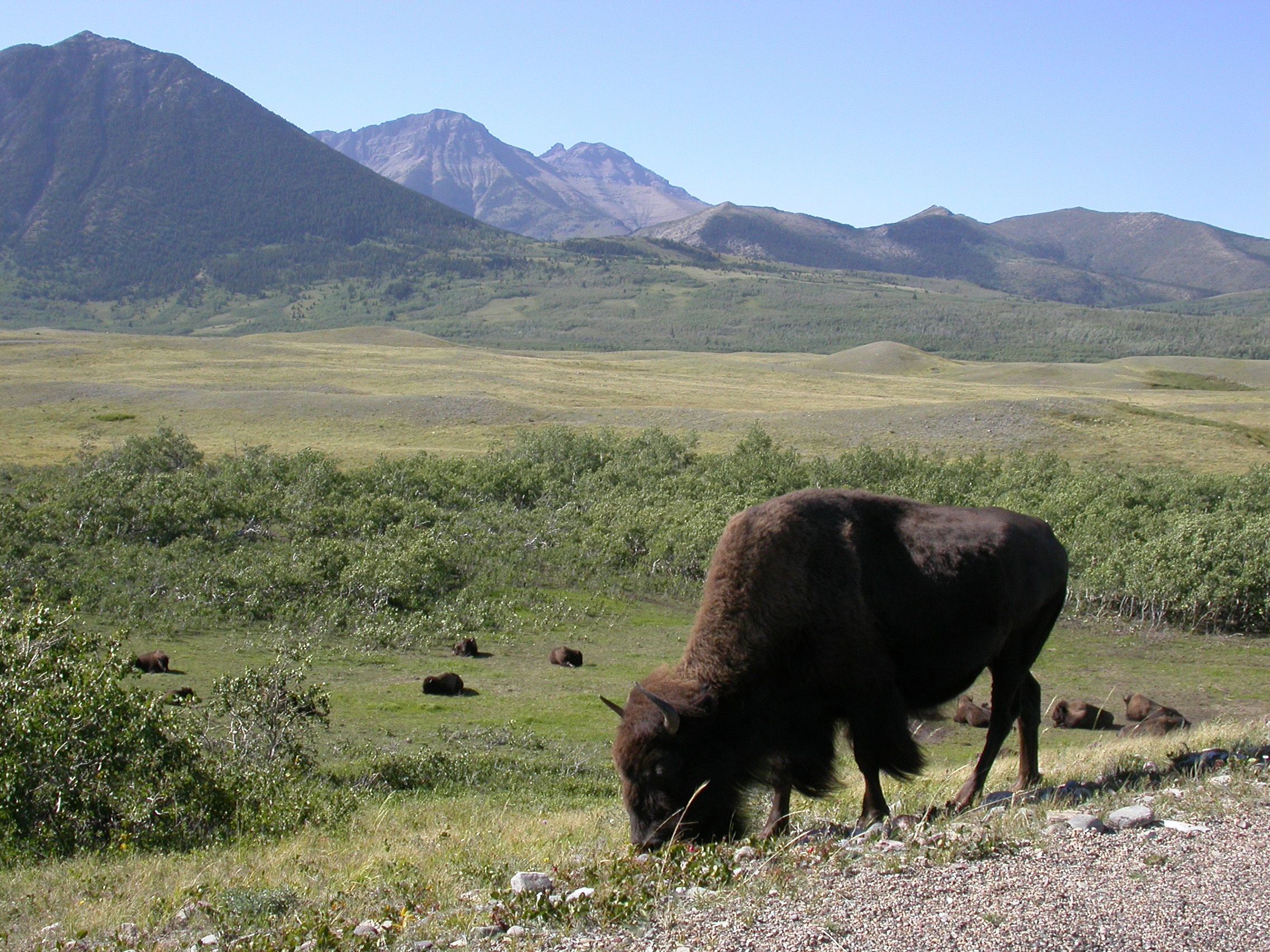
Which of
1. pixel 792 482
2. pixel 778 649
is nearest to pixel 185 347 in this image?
pixel 792 482

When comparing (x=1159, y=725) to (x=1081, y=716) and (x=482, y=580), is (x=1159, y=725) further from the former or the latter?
(x=482, y=580)

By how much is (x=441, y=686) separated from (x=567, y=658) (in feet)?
9.44

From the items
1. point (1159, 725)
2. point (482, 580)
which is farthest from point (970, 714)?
point (482, 580)

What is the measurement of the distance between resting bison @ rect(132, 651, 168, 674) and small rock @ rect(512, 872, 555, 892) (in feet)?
46.6

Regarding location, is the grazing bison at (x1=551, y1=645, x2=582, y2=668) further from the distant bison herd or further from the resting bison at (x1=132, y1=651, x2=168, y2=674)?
the distant bison herd

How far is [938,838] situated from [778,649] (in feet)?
5.14

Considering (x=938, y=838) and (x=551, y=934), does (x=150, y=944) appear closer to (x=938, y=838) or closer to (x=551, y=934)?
(x=551, y=934)

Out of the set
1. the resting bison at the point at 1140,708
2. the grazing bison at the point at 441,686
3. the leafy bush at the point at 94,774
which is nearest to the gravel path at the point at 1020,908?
the leafy bush at the point at 94,774

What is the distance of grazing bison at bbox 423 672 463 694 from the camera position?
1789cm

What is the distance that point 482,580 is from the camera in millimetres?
25203

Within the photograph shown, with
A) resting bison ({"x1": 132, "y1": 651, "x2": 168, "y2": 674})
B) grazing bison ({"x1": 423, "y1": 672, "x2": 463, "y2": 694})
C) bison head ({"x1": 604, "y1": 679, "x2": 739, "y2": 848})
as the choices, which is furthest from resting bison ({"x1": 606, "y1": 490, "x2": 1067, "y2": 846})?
resting bison ({"x1": 132, "y1": 651, "x2": 168, "y2": 674})

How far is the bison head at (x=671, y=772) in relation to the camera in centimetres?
657

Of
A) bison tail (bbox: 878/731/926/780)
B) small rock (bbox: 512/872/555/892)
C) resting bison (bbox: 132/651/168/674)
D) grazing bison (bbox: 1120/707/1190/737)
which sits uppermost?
bison tail (bbox: 878/731/926/780)

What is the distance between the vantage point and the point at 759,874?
574 centimetres
